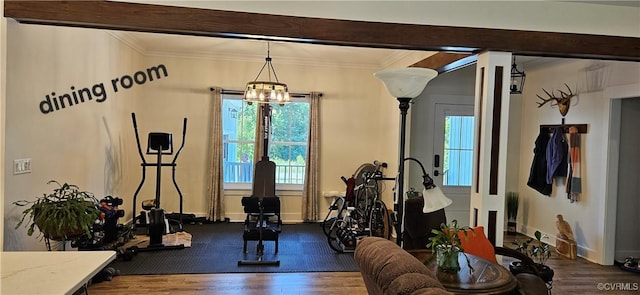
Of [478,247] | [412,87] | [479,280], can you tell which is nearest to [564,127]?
[478,247]

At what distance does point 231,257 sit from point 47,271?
3219 mm

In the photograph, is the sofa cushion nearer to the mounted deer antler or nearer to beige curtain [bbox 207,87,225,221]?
the mounted deer antler

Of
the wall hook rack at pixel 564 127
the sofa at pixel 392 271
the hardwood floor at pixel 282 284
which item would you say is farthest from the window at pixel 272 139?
the sofa at pixel 392 271

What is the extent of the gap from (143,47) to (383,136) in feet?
12.6

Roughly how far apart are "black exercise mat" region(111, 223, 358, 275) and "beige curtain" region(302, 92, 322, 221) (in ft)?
Result: 2.77

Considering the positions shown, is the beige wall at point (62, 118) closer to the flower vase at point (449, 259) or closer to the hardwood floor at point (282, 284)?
the hardwood floor at point (282, 284)

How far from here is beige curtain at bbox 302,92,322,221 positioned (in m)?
6.60

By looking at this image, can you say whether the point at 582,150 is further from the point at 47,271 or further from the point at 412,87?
the point at 47,271

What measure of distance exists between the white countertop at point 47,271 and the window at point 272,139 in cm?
497

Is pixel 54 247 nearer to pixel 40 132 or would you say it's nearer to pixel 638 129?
pixel 40 132

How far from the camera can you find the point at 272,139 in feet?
22.1

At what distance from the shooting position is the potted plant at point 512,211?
613 cm

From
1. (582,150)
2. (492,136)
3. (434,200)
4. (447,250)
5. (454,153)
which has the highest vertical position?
(492,136)

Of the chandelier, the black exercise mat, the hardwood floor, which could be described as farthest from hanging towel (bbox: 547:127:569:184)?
the chandelier
